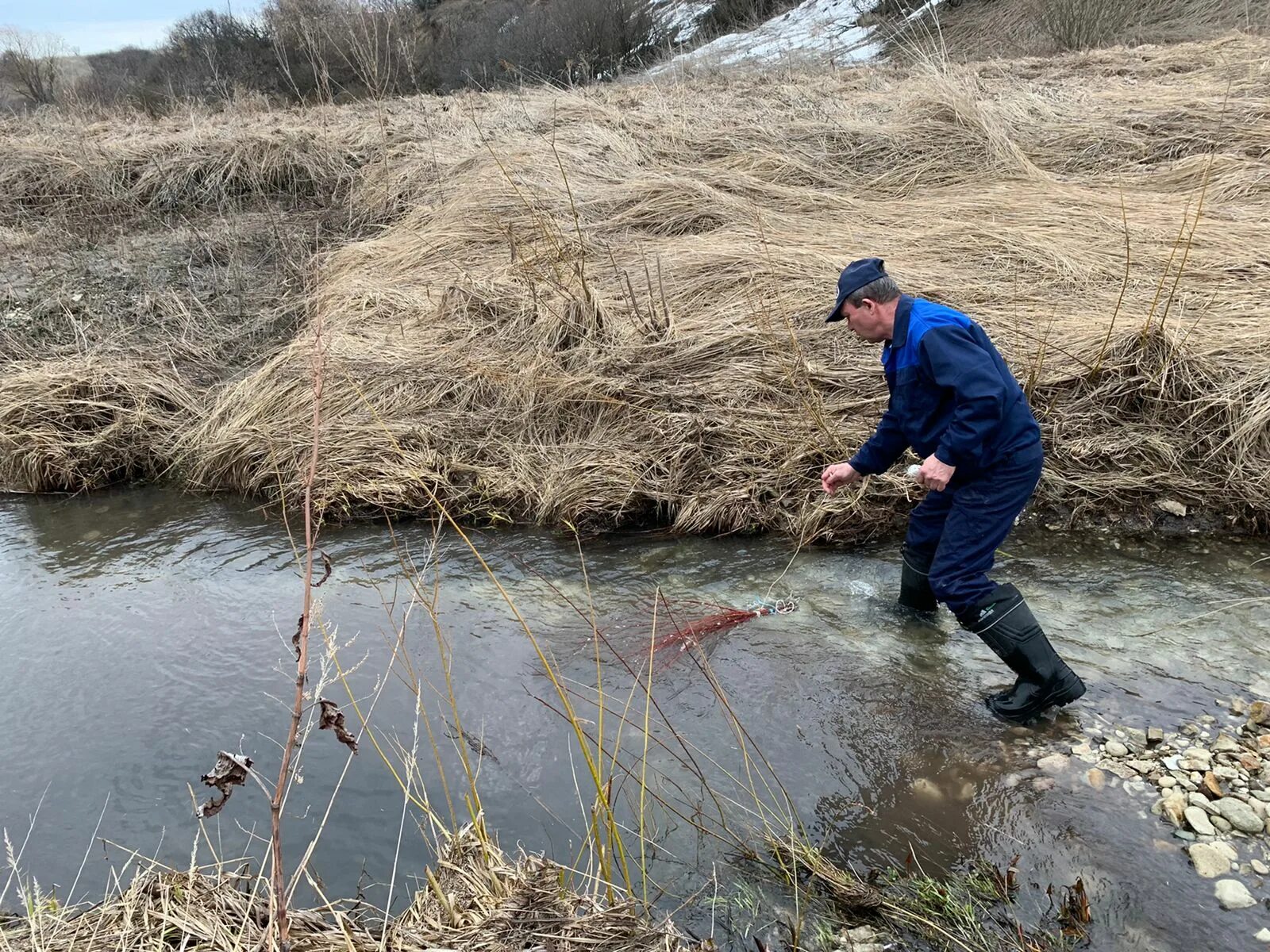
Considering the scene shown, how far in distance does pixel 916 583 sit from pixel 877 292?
138 centimetres

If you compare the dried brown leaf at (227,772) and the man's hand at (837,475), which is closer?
the dried brown leaf at (227,772)

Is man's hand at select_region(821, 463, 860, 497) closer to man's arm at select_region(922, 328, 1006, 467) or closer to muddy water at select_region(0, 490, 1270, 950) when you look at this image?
A: man's arm at select_region(922, 328, 1006, 467)

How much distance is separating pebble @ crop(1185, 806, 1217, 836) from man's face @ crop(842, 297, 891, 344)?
177 cm

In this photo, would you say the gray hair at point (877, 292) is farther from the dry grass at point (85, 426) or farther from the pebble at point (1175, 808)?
the dry grass at point (85, 426)

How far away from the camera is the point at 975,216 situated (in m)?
6.84

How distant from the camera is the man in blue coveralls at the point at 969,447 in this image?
9.60 feet

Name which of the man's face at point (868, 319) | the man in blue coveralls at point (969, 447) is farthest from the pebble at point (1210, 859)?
the man's face at point (868, 319)

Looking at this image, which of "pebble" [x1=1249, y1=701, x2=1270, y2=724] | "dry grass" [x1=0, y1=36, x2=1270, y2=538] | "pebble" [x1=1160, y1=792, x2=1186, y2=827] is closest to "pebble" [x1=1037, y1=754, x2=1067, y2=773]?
"pebble" [x1=1160, y1=792, x2=1186, y2=827]

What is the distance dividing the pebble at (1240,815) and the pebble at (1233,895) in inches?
8.5

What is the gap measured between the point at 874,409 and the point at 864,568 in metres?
1.14

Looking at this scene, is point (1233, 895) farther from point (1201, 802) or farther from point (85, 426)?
point (85, 426)

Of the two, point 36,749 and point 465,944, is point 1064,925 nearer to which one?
point 465,944

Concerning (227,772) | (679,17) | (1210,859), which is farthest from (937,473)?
(679,17)

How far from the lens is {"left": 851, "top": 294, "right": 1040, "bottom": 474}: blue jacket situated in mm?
2898
